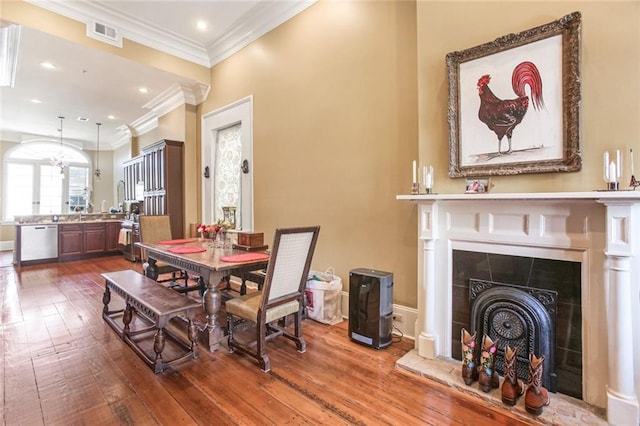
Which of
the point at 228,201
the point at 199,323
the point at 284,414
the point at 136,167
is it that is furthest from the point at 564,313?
the point at 136,167

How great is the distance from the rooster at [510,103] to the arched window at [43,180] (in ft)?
33.6

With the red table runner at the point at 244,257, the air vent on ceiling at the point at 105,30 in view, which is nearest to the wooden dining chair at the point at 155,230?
the red table runner at the point at 244,257

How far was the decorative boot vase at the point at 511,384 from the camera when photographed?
183cm

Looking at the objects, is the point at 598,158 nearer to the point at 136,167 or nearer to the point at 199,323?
the point at 199,323

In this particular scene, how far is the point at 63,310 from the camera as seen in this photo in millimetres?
3639

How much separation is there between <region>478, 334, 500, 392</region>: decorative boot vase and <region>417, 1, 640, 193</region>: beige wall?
1055mm

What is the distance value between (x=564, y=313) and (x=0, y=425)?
337 centimetres

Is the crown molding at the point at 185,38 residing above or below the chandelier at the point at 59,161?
above

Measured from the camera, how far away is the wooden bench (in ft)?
7.43

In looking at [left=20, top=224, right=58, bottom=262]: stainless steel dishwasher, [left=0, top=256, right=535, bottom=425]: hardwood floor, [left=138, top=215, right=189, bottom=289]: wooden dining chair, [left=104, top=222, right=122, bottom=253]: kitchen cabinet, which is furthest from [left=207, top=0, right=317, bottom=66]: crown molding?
[left=20, top=224, right=58, bottom=262]: stainless steel dishwasher

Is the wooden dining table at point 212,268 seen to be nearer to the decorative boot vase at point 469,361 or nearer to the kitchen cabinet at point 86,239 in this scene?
the decorative boot vase at point 469,361

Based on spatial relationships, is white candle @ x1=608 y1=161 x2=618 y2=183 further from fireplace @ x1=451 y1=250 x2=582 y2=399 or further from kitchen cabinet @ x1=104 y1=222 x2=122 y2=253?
kitchen cabinet @ x1=104 y1=222 x2=122 y2=253

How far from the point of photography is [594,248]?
1.81 metres

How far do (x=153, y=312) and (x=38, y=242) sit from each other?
633 cm
